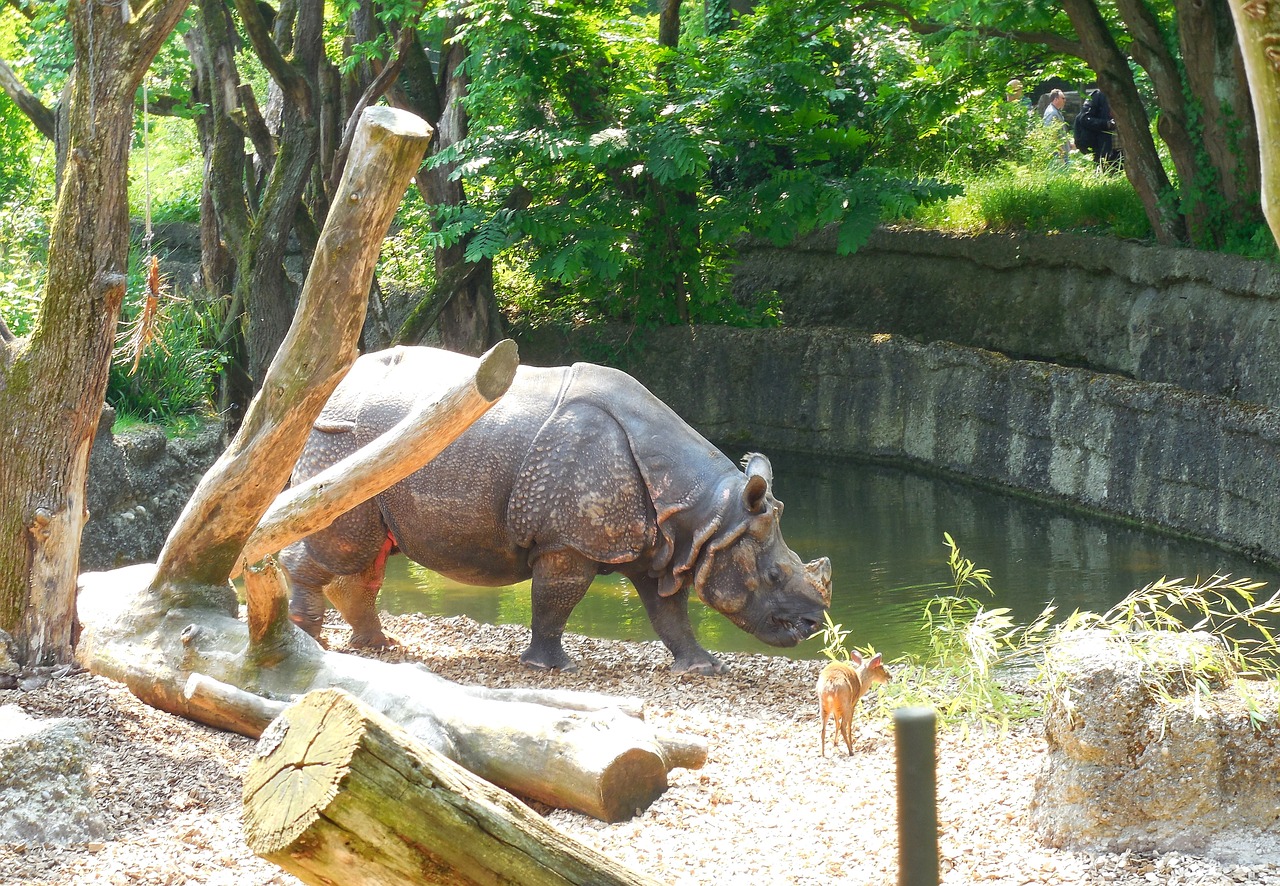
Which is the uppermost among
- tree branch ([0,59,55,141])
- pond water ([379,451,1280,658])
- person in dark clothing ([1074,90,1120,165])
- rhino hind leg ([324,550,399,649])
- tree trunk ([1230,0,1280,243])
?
person in dark clothing ([1074,90,1120,165])

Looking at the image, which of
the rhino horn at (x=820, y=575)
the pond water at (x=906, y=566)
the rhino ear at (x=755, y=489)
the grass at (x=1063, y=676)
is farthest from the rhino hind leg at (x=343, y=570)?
the grass at (x=1063, y=676)

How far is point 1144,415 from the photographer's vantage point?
1234 cm

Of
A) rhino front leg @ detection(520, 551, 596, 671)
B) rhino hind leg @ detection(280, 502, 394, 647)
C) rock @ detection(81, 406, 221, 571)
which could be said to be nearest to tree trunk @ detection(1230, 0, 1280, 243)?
rhino front leg @ detection(520, 551, 596, 671)

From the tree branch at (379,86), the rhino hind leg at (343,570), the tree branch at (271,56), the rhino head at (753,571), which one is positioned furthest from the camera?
the tree branch at (379,86)

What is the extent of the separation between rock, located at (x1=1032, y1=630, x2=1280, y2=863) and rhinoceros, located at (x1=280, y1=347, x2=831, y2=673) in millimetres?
3020

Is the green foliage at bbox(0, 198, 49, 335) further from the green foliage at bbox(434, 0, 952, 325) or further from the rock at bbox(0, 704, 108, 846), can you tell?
the rock at bbox(0, 704, 108, 846)

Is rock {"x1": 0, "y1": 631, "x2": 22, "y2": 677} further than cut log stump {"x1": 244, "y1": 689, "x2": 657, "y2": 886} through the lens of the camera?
Yes

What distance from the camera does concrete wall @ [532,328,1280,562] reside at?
11430 mm

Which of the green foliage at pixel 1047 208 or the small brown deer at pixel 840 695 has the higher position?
the green foliage at pixel 1047 208

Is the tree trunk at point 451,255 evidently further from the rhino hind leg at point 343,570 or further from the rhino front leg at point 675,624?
the rhino front leg at point 675,624

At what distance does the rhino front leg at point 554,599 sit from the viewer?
285 inches

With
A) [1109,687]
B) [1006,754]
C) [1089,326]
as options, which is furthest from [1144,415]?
[1109,687]

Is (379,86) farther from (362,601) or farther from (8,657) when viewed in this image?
(8,657)

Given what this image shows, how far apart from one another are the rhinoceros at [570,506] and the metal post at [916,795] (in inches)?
215
